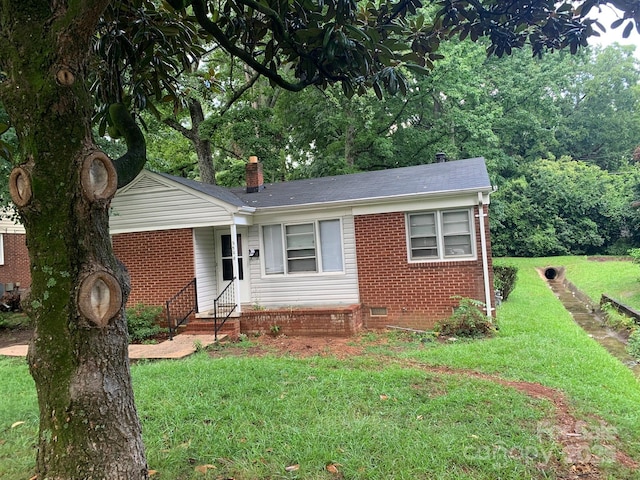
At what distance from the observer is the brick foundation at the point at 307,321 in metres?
9.09

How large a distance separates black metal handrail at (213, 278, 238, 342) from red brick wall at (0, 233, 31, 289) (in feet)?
35.9

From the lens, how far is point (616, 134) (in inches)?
1352

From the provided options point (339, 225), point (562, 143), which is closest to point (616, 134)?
point (562, 143)

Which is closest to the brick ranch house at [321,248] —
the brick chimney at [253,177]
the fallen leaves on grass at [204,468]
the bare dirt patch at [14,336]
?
the brick chimney at [253,177]

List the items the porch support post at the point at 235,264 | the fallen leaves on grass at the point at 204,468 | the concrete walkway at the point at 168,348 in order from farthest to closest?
1. the porch support post at the point at 235,264
2. the concrete walkway at the point at 168,348
3. the fallen leaves on grass at the point at 204,468

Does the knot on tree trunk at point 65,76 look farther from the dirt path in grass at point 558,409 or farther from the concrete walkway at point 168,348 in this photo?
the concrete walkway at point 168,348

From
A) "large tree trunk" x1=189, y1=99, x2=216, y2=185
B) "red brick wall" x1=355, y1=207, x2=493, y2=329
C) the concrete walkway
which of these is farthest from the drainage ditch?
"large tree trunk" x1=189, y1=99, x2=216, y2=185

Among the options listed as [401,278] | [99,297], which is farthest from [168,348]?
[99,297]

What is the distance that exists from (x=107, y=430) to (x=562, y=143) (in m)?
39.4

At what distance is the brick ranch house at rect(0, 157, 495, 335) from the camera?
9.21m

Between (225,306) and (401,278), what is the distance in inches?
173

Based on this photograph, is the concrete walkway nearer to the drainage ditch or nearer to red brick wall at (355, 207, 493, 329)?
red brick wall at (355, 207, 493, 329)

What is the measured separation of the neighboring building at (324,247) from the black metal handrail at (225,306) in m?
0.24

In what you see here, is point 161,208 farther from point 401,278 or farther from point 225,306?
point 401,278
